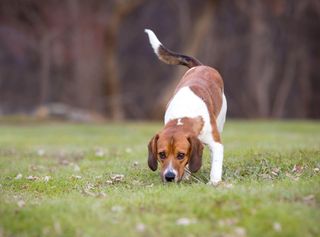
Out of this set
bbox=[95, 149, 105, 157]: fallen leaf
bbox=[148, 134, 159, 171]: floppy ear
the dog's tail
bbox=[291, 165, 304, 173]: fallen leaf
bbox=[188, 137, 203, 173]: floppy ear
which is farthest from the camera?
bbox=[95, 149, 105, 157]: fallen leaf

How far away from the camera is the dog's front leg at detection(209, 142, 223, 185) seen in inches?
368

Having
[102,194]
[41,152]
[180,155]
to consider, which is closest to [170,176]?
[180,155]

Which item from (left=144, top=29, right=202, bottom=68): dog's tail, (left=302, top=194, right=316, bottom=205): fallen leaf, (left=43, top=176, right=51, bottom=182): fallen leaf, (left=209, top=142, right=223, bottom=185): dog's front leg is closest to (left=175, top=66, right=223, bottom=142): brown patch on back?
(left=209, top=142, right=223, bottom=185): dog's front leg

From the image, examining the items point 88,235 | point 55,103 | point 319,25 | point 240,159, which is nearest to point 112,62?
point 55,103

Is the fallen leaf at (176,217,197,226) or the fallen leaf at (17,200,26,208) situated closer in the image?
the fallen leaf at (176,217,197,226)

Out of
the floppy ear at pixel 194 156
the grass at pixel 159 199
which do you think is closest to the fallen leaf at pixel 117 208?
the grass at pixel 159 199

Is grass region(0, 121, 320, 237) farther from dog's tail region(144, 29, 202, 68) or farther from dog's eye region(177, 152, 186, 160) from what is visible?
dog's tail region(144, 29, 202, 68)

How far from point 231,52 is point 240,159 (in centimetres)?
2592

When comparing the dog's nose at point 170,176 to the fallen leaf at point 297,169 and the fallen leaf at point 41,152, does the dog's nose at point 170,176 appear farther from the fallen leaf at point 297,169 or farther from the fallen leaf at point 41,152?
the fallen leaf at point 41,152

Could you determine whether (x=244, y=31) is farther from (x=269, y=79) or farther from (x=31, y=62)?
(x=31, y=62)

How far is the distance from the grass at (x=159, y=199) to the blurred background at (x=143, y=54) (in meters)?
19.5

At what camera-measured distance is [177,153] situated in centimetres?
889

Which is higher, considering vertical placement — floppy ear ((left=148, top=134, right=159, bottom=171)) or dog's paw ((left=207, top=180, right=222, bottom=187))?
floppy ear ((left=148, top=134, right=159, bottom=171))

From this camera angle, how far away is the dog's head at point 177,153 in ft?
29.2
